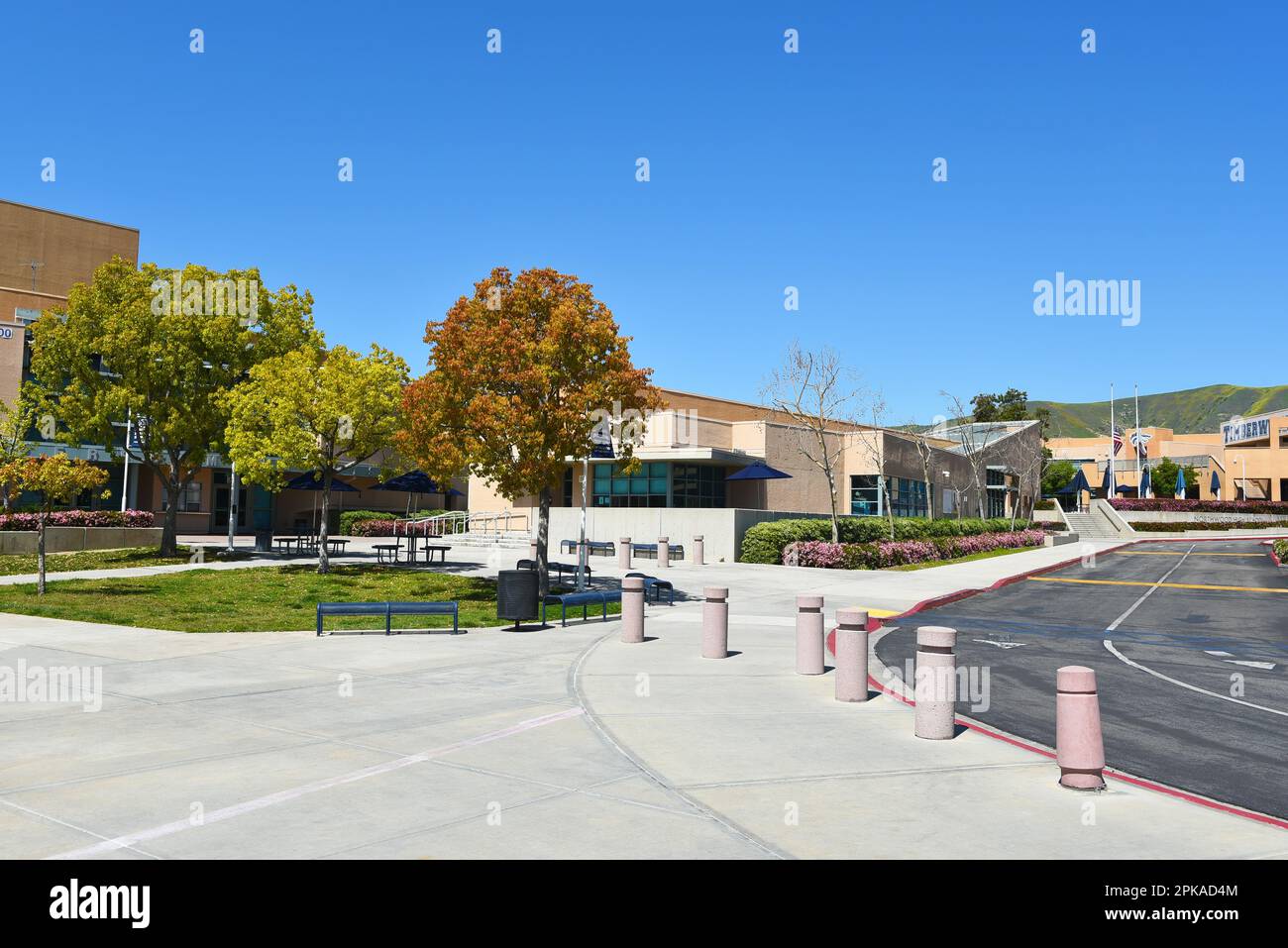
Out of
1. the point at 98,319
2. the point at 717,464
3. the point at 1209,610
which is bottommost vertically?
the point at 1209,610

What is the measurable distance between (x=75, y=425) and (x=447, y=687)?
2668cm

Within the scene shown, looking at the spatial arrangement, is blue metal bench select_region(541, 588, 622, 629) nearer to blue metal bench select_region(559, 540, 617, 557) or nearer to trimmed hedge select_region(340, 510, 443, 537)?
blue metal bench select_region(559, 540, 617, 557)

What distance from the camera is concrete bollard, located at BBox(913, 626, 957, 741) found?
28.1 ft

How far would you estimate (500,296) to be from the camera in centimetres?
2117

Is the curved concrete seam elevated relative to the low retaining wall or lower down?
lower down

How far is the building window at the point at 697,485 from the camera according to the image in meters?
44.0

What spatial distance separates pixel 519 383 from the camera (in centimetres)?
2048

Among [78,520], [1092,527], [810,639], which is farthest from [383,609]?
[1092,527]

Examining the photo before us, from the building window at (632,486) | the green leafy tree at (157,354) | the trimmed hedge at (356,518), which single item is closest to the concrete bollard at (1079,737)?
the green leafy tree at (157,354)

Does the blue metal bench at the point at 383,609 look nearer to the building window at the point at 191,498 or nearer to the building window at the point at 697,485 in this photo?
the building window at the point at 697,485

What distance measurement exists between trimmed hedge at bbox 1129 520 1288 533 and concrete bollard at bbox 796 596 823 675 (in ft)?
224

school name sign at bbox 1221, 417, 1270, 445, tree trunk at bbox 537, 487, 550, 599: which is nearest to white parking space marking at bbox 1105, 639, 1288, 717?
tree trunk at bbox 537, 487, 550, 599
